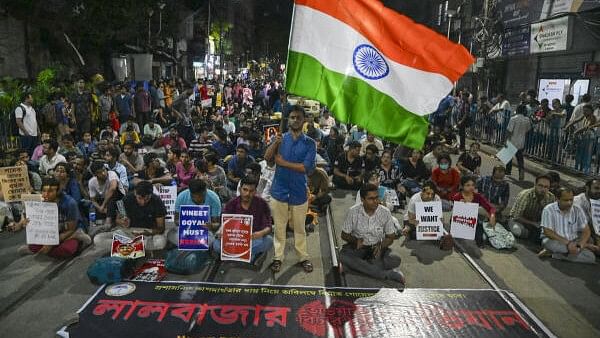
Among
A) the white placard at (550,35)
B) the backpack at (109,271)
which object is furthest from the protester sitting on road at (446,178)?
the white placard at (550,35)

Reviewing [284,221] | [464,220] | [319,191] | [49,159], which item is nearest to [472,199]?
[464,220]

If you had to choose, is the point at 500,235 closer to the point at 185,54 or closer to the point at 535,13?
the point at 535,13

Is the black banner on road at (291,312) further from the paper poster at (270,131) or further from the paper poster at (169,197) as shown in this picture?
the paper poster at (270,131)

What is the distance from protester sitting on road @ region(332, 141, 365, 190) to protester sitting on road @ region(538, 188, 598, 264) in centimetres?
427

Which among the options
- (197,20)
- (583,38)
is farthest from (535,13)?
(197,20)

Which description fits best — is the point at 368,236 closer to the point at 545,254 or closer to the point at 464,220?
the point at 464,220

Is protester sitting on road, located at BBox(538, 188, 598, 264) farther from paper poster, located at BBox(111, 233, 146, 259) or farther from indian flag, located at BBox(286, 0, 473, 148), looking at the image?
paper poster, located at BBox(111, 233, 146, 259)

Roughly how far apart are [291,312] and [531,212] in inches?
193

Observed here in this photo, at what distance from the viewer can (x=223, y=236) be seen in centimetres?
658

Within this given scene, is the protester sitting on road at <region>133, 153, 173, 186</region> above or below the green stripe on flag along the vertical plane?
below

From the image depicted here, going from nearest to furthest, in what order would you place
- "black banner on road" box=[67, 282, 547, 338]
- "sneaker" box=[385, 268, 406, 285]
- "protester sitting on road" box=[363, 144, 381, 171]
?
"black banner on road" box=[67, 282, 547, 338]
"sneaker" box=[385, 268, 406, 285]
"protester sitting on road" box=[363, 144, 381, 171]

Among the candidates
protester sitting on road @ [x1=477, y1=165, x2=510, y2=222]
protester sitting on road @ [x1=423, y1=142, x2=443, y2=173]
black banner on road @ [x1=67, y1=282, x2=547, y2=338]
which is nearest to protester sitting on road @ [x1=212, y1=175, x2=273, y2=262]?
black banner on road @ [x1=67, y1=282, x2=547, y2=338]

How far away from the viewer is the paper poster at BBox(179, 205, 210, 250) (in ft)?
22.1

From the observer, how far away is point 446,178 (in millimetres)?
9414
